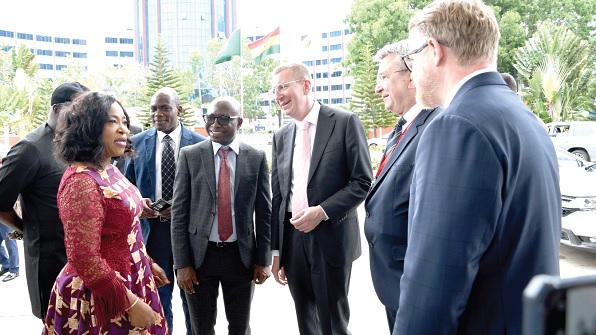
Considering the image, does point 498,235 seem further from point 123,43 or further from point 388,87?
point 123,43

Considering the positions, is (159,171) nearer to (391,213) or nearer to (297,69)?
(297,69)

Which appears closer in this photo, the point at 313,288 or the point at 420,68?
the point at 420,68

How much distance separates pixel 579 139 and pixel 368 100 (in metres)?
12.8

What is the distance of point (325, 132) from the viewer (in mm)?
3127

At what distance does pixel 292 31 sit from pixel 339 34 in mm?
64723

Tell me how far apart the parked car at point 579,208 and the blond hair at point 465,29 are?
4.95 m

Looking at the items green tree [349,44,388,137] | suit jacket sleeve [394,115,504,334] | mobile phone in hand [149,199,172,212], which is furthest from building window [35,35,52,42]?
suit jacket sleeve [394,115,504,334]

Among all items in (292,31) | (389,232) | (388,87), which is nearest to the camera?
(389,232)

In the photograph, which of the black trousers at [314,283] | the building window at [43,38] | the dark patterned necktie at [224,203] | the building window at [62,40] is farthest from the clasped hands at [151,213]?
the building window at [62,40]

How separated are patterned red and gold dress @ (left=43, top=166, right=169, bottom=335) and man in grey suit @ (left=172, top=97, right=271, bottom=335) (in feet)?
2.77

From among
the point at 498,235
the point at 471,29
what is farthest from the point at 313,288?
the point at 471,29

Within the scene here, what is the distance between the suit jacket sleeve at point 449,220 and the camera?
4.20ft

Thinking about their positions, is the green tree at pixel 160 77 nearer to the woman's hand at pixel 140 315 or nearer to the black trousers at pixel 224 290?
the black trousers at pixel 224 290

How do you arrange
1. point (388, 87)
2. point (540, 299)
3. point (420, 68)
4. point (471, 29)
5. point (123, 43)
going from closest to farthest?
point (540, 299) → point (471, 29) → point (420, 68) → point (388, 87) → point (123, 43)
